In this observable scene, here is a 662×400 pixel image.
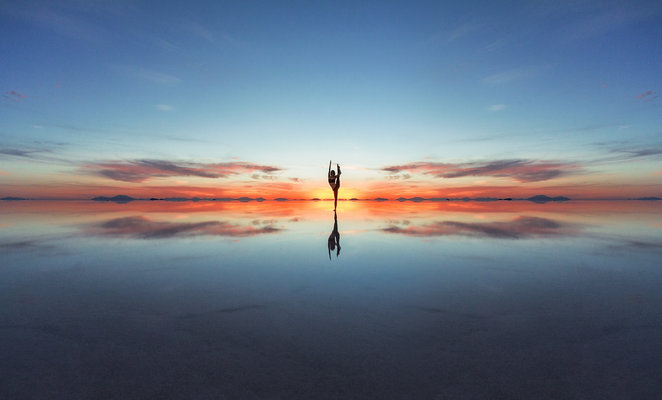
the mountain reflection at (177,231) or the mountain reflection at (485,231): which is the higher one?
the mountain reflection at (177,231)

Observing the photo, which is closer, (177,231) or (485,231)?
(485,231)

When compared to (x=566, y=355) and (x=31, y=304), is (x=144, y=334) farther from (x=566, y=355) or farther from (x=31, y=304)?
(x=566, y=355)

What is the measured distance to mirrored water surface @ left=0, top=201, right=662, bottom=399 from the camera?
13.1ft

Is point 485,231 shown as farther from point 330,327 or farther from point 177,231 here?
point 177,231

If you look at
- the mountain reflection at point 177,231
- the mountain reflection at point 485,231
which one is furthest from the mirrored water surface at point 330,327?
the mountain reflection at point 177,231

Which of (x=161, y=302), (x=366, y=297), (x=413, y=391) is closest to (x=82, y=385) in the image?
(x=161, y=302)

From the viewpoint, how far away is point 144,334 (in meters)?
5.50

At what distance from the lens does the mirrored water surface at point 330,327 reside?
3.99 meters

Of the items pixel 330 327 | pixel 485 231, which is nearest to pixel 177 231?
Answer: pixel 330 327

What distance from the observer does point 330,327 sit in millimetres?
5691

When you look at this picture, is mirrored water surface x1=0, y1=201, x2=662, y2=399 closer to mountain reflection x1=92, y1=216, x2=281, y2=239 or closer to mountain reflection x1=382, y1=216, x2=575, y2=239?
mountain reflection x1=382, y1=216, x2=575, y2=239

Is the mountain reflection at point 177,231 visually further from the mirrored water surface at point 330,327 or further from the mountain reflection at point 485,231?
the mountain reflection at point 485,231

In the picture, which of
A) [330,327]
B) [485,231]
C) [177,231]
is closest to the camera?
[330,327]

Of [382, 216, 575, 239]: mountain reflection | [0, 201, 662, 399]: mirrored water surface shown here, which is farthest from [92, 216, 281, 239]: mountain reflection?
[382, 216, 575, 239]: mountain reflection
